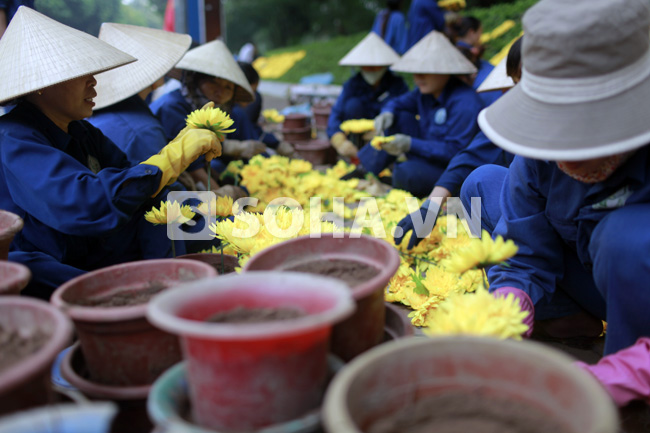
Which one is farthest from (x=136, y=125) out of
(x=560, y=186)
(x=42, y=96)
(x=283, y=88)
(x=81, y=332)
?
(x=283, y=88)

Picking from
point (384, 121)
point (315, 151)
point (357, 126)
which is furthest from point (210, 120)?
point (315, 151)

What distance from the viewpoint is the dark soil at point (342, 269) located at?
5.04 ft

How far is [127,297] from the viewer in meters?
1.58

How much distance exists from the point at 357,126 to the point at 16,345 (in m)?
4.55

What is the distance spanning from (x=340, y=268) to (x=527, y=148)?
641 millimetres

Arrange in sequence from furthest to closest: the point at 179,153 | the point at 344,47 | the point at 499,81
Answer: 1. the point at 344,47
2. the point at 499,81
3. the point at 179,153

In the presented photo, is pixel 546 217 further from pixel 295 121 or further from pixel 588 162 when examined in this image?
pixel 295 121

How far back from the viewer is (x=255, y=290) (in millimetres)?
1303

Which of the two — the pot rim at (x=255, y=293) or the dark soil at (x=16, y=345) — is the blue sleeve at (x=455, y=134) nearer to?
the pot rim at (x=255, y=293)

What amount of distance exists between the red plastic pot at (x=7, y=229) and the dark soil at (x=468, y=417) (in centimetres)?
133

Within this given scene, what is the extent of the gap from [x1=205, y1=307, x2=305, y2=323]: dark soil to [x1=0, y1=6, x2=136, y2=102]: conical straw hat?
137cm

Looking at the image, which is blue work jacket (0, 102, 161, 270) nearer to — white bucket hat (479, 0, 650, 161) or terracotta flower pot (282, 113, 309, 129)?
white bucket hat (479, 0, 650, 161)

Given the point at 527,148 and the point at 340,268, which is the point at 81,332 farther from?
the point at 527,148

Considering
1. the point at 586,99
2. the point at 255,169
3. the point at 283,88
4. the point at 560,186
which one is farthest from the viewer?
the point at 283,88
